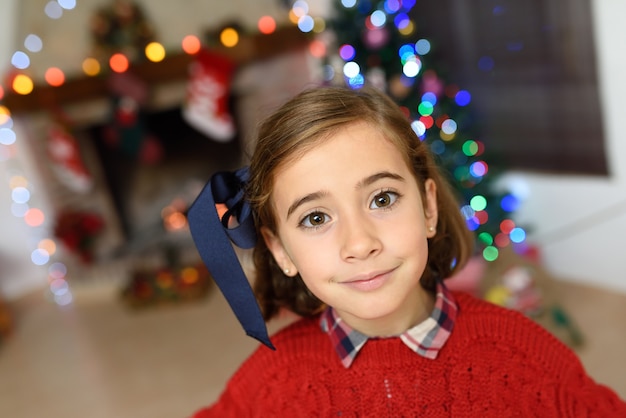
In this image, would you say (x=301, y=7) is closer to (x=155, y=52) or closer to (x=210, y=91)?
(x=210, y=91)

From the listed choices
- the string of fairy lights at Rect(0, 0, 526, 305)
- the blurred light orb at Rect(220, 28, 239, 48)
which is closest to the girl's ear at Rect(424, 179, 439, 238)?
the string of fairy lights at Rect(0, 0, 526, 305)

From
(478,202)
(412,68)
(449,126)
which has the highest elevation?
(412,68)

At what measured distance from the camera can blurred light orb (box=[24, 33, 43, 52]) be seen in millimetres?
3271

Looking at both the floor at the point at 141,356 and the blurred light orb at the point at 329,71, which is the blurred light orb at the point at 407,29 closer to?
the blurred light orb at the point at 329,71

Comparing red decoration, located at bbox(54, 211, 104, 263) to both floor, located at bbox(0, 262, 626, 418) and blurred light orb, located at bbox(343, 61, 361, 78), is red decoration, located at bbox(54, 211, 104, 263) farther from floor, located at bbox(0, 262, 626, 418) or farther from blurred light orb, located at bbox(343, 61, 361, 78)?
blurred light orb, located at bbox(343, 61, 361, 78)

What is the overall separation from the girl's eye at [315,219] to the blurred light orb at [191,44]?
2442 millimetres

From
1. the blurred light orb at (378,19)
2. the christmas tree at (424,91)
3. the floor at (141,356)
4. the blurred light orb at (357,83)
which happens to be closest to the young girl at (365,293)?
the blurred light orb at (357,83)

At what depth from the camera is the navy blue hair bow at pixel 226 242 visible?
1.00 metres

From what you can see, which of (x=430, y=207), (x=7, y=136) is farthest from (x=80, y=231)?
(x=430, y=207)

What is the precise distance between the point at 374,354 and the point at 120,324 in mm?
2314

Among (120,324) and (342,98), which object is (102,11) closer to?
(120,324)

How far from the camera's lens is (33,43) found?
129 inches

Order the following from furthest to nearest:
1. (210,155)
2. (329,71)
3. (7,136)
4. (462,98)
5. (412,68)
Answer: (210,155) → (7,136) → (329,71) → (462,98) → (412,68)

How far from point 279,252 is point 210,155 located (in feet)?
9.10
